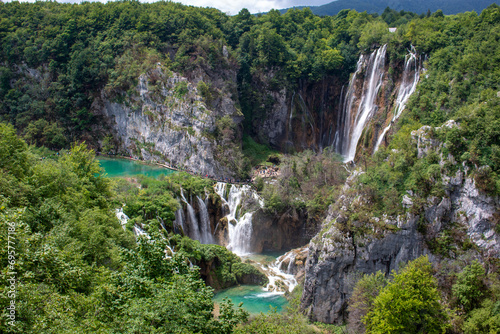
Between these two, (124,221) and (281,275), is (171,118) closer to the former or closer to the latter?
(124,221)

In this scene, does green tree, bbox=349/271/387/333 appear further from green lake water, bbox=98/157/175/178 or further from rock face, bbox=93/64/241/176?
green lake water, bbox=98/157/175/178

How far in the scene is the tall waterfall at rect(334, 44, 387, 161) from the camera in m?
47.7

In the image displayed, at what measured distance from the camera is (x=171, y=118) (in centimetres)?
5103

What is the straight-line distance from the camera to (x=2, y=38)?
190ft

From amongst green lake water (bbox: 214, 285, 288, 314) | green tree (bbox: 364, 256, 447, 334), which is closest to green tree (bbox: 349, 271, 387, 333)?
green tree (bbox: 364, 256, 447, 334)

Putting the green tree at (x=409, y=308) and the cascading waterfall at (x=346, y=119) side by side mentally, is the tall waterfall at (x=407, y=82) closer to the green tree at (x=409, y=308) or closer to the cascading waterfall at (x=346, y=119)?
the cascading waterfall at (x=346, y=119)

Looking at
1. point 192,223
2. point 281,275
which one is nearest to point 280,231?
point 281,275

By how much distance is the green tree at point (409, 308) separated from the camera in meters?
19.4

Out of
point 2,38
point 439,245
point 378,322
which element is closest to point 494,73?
point 439,245

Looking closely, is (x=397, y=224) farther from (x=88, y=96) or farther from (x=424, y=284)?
(x=88, y=96)

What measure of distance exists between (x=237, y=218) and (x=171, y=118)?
748 inches

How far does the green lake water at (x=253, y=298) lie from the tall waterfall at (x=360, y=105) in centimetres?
2520

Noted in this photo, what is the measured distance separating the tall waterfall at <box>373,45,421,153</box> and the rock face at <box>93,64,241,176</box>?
2082cm

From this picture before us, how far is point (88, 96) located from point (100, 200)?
1529 inches
